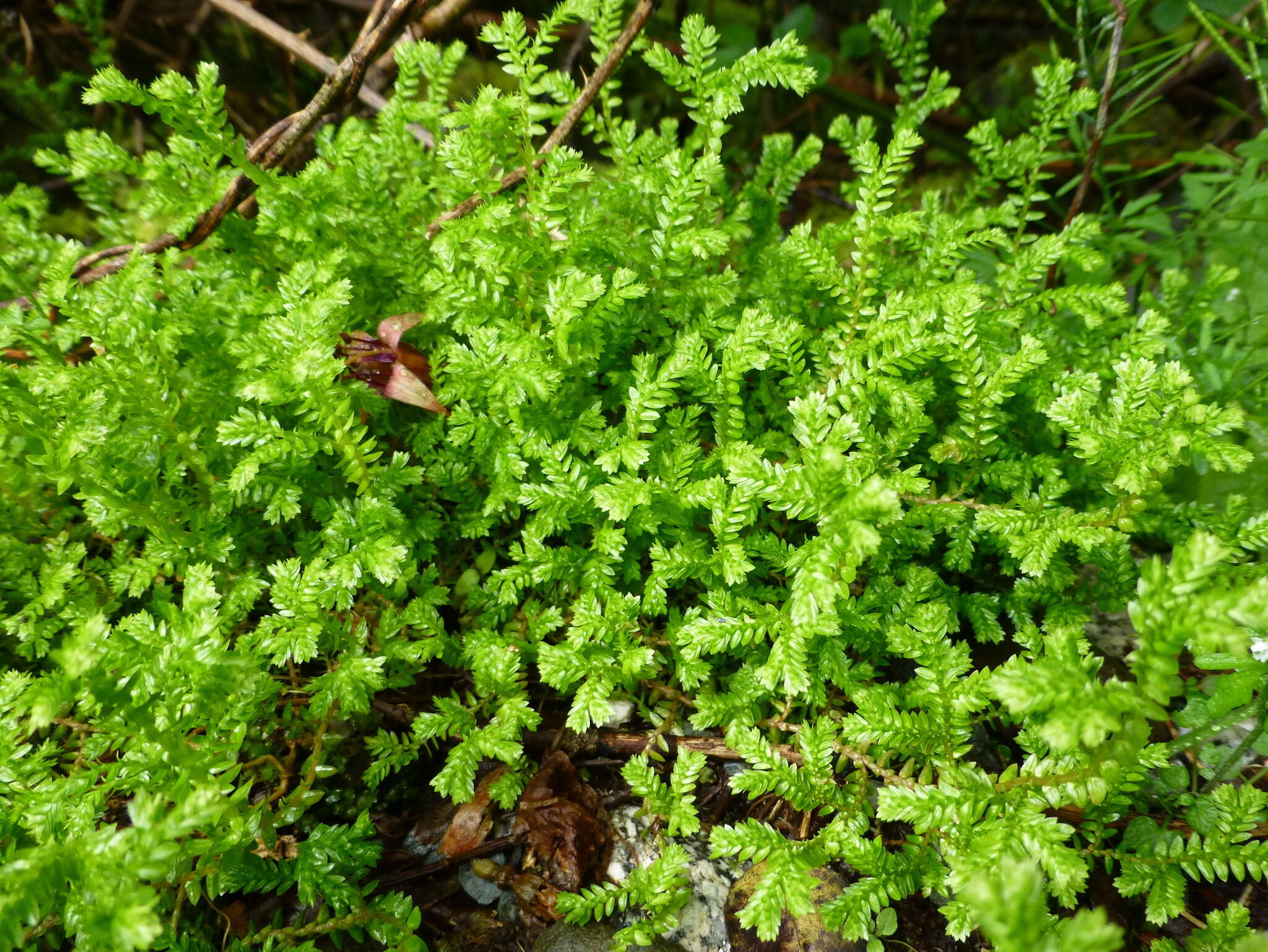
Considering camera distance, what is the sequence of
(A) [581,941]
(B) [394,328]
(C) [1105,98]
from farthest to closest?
(C) [1105,98] < (B) [394,328] < (A) [581,941]

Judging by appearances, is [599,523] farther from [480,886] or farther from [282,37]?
[282,37]

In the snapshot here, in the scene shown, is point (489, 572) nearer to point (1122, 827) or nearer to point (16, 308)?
point (16, 308)

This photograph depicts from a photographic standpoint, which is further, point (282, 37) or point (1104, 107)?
point (282, 37)

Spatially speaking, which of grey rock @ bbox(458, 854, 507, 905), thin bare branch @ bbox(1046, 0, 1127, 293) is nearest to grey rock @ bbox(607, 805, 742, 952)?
grey rock @ bbox(458, 854, 507, 905)

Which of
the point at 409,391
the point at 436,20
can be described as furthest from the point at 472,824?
the point at 436,20

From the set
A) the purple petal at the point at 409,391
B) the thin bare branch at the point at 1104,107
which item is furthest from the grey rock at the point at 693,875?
the thin bare branch at the point at 1104,107

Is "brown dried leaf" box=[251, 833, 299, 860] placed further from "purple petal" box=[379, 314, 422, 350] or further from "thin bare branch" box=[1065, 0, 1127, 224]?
"thin bare branch" box=[1065, 0, 1127, 224]
